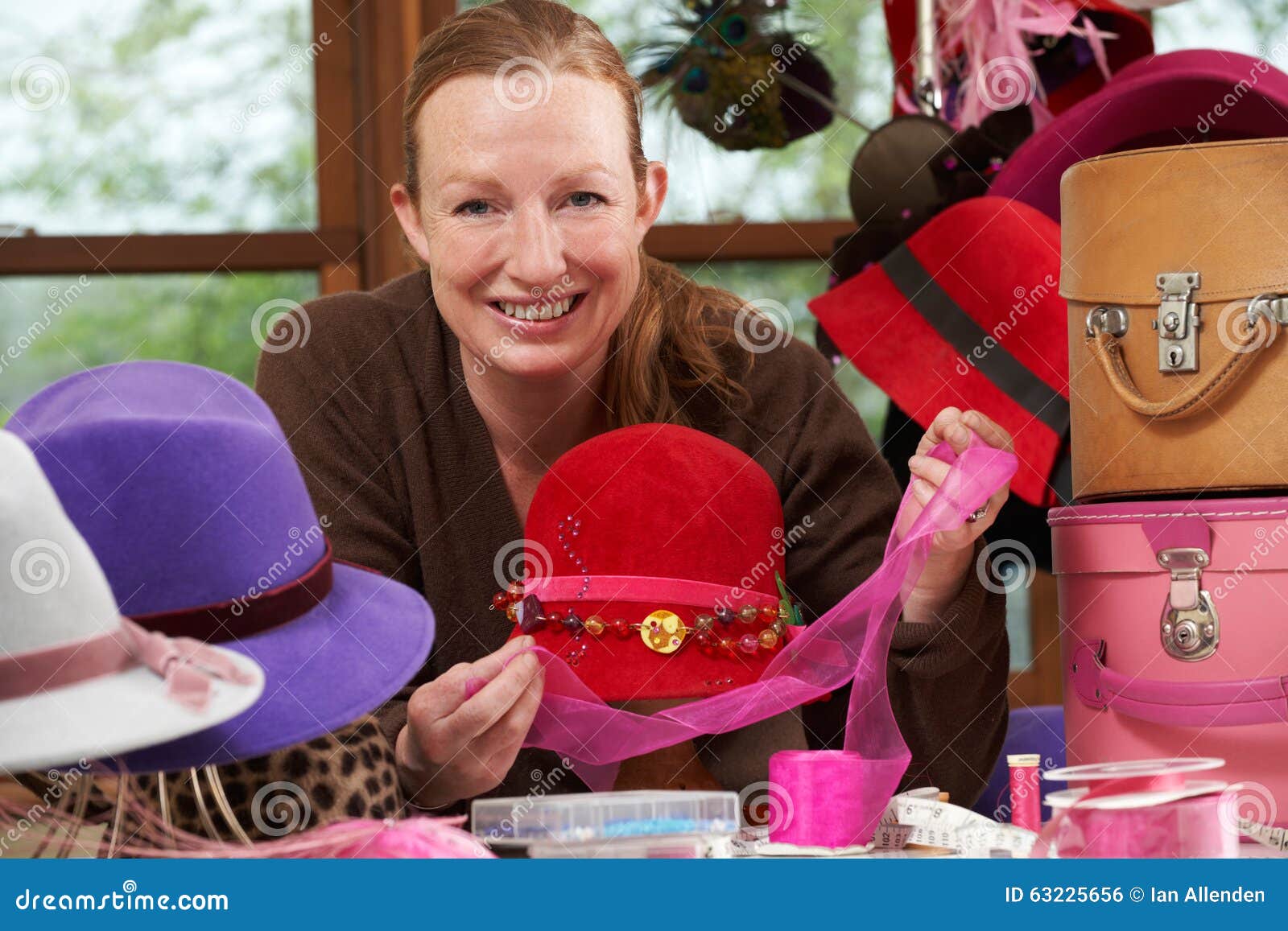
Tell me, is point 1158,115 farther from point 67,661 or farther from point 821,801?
point 67,661

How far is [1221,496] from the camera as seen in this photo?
1147 mm

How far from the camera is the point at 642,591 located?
3.46 ft

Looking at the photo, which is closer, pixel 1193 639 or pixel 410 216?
pixel 1193 639

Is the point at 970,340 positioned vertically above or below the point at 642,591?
above

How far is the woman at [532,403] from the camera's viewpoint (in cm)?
113

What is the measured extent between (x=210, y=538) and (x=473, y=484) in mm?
581

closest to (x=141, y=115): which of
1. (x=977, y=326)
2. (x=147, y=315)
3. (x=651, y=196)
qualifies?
(x=147, y=315)

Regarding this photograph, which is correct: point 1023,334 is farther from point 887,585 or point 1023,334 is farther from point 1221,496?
point 887,585

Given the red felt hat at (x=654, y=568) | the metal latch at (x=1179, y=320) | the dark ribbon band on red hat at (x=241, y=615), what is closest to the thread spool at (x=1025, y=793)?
the red felt hat at (x=654, y=568)

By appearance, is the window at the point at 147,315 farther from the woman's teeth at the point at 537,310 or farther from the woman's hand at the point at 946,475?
the woman's hand at the point at 946,475

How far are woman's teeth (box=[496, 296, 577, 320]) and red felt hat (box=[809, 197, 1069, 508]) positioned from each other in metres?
0.46

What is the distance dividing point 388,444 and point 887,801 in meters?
0.63

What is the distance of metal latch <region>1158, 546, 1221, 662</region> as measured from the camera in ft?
3.60
